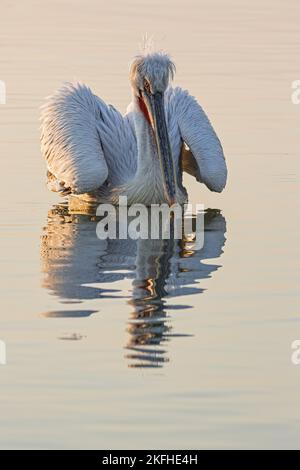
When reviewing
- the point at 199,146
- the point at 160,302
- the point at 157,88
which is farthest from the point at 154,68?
the point at 160,302

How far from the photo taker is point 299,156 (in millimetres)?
14609

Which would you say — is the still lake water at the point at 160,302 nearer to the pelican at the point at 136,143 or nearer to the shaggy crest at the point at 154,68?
the pelican at the point at 136,143

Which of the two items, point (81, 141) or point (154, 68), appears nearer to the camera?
point (154, 68)

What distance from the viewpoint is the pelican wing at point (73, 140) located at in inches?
515

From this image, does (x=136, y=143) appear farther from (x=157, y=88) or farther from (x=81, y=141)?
(x=157, y=88)

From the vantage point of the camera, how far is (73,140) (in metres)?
13.6

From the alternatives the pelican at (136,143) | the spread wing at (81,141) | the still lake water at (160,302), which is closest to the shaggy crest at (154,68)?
the pelican at (136,143)

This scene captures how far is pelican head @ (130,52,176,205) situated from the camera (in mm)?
12852

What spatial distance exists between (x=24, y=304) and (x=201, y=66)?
9468 millimetres

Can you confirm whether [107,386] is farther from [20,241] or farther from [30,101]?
[30,101]

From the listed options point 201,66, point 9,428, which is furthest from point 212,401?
point 201,66

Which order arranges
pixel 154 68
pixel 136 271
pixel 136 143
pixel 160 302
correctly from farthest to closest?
pixel 136 143
pixel 154 68
pixel 136 271
pixel 160 302

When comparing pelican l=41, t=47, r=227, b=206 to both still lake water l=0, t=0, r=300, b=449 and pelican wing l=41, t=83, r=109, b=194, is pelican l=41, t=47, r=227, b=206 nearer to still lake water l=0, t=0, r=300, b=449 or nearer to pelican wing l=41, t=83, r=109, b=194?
pelican wing l=41, t=83, r=109, b=194

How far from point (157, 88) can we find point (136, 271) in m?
2.50
